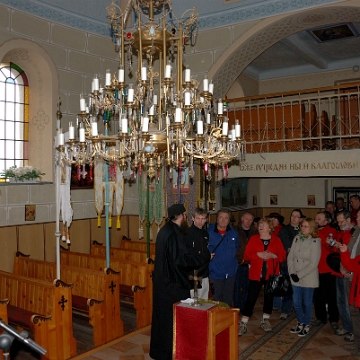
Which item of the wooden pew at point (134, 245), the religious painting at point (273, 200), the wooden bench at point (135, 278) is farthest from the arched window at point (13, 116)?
→ the religious painting at point (273, 200)

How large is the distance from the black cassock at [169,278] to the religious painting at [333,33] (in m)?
7.76

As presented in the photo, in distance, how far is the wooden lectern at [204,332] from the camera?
4.39 m

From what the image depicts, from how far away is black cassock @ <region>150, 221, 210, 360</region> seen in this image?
5074mm

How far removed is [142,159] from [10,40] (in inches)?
174

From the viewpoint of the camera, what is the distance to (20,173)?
8.02 m

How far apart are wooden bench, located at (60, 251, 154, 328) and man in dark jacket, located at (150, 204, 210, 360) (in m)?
1.86

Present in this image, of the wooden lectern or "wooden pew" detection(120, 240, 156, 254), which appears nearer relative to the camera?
the wooden lectern

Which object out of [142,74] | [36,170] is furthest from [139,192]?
[142,74]

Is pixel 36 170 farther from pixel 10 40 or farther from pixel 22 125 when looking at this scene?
pixel 10 40

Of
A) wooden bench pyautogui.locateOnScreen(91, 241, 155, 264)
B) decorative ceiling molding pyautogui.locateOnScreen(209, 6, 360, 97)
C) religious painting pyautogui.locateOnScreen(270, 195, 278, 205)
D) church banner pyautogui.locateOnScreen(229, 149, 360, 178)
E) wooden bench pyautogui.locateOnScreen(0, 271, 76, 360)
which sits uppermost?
decorative ceiling molding pyautogui.locateOnScreen(209, 6, 360, 97)

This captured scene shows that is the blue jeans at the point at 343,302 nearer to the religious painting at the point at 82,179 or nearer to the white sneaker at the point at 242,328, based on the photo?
the white sneaker at the point at 242,328

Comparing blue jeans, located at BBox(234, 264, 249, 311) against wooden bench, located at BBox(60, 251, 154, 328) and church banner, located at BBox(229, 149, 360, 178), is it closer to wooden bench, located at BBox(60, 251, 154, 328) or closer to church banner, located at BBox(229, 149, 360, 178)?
wooden bench, located at BBox(60, 251, 154, 328)

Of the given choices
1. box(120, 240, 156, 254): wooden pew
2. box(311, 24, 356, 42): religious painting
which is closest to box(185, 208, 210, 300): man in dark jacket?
box(120, 240, 156, 254): wooden pew

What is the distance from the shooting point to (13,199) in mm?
7840
